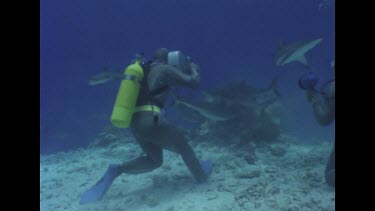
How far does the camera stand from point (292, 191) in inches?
188

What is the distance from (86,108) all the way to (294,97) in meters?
15.8

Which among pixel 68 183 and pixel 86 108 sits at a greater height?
pixel 86 108

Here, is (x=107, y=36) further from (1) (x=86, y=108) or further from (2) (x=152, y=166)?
(2) (x=152, y=166)

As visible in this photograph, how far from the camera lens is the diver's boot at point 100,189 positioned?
5.39m

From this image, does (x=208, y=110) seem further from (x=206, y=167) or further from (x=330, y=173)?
(x=330, y=173)

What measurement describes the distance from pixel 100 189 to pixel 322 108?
3.98m

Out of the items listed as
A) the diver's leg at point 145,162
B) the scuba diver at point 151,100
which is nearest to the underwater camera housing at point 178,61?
the scuba diver at point 151,100

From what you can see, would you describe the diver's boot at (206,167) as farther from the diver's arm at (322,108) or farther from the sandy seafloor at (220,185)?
the diver's arm at (322,108)

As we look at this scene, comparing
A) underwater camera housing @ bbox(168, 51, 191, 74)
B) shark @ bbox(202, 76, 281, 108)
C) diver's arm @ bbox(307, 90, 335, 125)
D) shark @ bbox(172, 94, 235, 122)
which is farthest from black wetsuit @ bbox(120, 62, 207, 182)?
shark @ bbox(202, 76, 281, 108)

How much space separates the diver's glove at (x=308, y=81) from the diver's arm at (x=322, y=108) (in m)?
0.14

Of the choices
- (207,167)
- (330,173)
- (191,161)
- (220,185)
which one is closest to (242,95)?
(207,167)

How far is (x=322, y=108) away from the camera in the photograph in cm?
439
